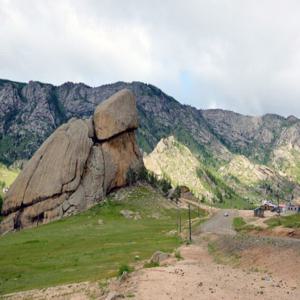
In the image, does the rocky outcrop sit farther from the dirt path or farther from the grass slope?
the dirt path

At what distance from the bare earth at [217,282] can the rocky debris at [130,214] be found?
112 metres

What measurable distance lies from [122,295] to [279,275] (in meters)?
18.7

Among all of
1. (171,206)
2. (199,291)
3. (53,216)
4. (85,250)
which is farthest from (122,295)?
(171,206)

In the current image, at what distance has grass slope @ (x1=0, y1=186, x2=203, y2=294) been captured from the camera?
2494 inches

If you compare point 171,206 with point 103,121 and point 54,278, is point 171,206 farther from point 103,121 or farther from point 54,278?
point 54,278

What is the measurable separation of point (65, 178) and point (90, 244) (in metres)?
83.1

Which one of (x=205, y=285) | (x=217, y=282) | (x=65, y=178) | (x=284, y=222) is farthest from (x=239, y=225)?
(x=205, y=285)

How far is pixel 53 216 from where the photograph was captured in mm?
175875

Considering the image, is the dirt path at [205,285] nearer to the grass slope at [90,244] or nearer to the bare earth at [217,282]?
the bare earth at [217,282]

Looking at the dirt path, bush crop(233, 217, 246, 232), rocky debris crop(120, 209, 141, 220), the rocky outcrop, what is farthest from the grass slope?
bush crop(233, 217, 246, 232)

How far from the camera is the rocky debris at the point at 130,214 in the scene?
171250mm

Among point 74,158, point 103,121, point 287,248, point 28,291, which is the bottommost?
point 28,291

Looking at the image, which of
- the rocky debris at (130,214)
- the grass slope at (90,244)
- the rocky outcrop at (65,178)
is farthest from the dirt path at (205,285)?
the rocky outcrop at (65,178)

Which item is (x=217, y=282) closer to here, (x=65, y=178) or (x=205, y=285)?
(x=205, y=285)
